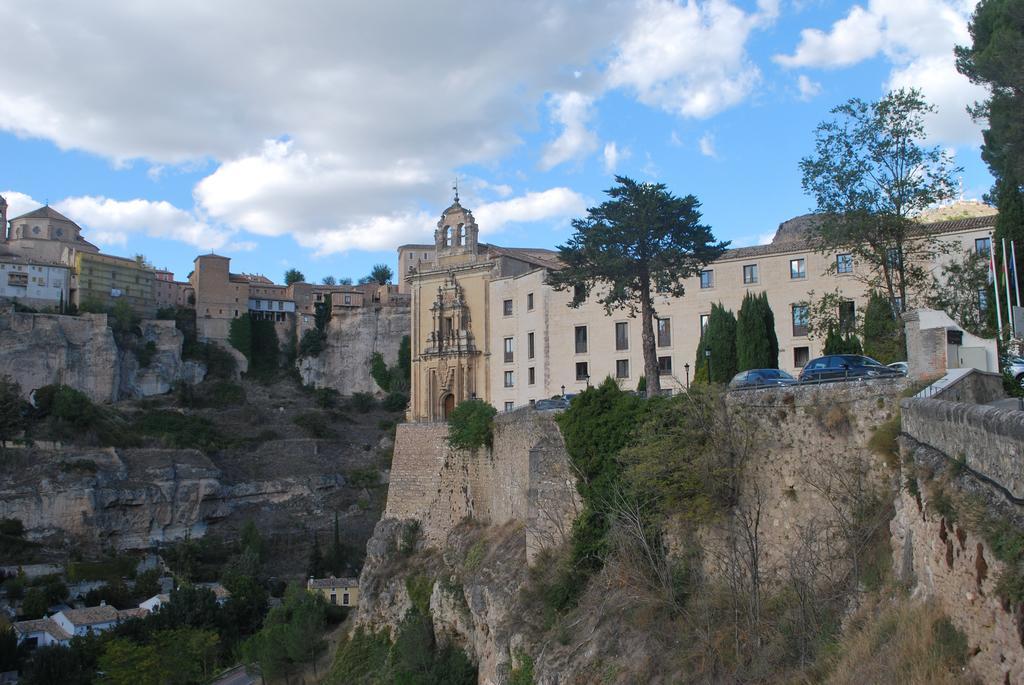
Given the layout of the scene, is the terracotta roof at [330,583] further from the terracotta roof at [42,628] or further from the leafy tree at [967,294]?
the leafy tree at [967,294]

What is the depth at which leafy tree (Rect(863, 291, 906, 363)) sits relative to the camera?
69.5 feet

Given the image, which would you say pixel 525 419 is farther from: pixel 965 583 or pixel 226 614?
pixel 226 614

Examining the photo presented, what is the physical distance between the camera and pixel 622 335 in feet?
125

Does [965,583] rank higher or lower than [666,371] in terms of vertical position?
lower

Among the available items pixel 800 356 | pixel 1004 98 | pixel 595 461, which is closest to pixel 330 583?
pixel 800 356

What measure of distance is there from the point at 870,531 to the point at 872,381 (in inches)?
102

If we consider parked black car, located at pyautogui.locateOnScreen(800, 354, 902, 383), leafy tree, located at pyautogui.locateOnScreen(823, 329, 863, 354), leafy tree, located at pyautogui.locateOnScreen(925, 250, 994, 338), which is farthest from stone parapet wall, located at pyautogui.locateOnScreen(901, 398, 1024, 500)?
leafy tree, located at pyautogui.locateOnScreen(823, 329, 863, 354)

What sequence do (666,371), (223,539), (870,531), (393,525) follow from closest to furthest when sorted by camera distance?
(870,531) < (393,525) < (666,371) < (223,539)

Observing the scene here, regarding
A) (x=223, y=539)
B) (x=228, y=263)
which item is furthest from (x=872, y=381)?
(x=228, y=263)

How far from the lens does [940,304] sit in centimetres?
2298

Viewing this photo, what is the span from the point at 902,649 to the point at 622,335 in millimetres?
29080

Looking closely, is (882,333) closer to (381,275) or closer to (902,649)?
(902,649)

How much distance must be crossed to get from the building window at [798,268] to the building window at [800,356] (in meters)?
2.61

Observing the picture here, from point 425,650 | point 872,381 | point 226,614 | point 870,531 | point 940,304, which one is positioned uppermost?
point 940,304
